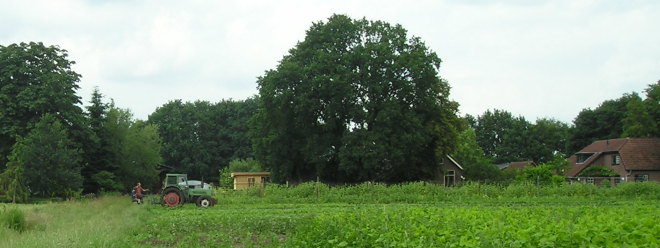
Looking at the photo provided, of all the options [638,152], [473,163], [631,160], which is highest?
[638,152]

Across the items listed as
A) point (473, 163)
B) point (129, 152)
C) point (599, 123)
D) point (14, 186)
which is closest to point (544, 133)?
point (599, 123)

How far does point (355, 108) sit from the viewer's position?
47.2 meters

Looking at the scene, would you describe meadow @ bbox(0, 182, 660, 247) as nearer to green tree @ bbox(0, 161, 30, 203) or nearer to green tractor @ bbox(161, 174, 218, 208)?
green tractor @ bbox(161, 174, 218, 208)

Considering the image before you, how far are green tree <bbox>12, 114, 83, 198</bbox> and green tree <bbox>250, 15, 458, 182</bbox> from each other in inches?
599

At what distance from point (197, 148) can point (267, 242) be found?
243 feet

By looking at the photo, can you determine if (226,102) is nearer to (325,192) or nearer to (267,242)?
(325,192)

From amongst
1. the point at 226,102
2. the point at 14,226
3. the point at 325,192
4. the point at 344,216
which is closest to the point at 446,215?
the point at 344,216

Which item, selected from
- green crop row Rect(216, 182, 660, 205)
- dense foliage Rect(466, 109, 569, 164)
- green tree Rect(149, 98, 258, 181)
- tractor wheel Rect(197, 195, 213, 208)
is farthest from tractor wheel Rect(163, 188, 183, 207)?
dense foliage Rect(466, 109, 569, 164)

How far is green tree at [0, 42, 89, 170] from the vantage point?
160 feet

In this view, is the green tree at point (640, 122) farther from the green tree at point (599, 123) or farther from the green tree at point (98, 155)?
the green tree at point (98, 155)

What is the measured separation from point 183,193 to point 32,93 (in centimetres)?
2389

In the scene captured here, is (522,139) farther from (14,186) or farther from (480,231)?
(480,231)

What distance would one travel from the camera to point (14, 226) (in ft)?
55.2

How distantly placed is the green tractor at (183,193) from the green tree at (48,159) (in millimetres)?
16826
